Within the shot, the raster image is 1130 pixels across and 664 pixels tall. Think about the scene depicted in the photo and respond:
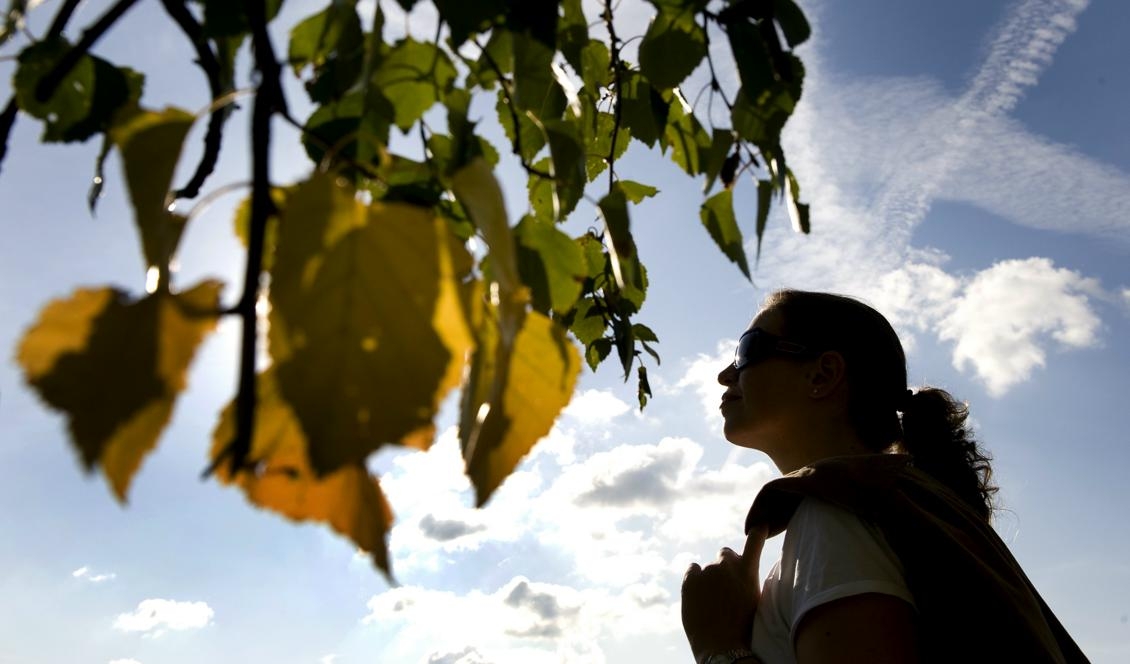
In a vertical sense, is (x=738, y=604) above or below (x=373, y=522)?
above

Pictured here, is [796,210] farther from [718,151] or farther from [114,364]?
[114,364]

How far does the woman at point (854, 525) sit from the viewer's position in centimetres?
162

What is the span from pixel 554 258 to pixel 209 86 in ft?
1.34

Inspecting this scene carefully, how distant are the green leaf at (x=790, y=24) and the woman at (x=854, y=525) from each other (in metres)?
1.09

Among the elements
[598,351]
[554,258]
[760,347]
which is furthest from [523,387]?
[760,347]

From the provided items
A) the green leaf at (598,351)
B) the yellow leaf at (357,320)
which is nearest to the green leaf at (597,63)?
the green leaf at (598,351)

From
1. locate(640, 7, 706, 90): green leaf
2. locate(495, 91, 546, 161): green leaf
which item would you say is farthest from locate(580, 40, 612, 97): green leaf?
locate(640, 7, 706, 90): green leaf

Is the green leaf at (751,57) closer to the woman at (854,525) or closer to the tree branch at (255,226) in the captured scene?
Result: the tree branch at (255,226)

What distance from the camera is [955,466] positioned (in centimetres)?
267

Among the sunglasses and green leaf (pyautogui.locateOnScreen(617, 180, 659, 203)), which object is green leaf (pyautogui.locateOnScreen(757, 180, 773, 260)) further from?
the sunglasses

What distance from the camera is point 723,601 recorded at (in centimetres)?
210

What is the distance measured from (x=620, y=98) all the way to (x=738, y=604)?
1.33 metres

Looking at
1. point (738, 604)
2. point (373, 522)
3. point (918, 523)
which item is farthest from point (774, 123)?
point (738, 604)

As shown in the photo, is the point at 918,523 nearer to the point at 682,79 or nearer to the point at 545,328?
the point at 682,79
